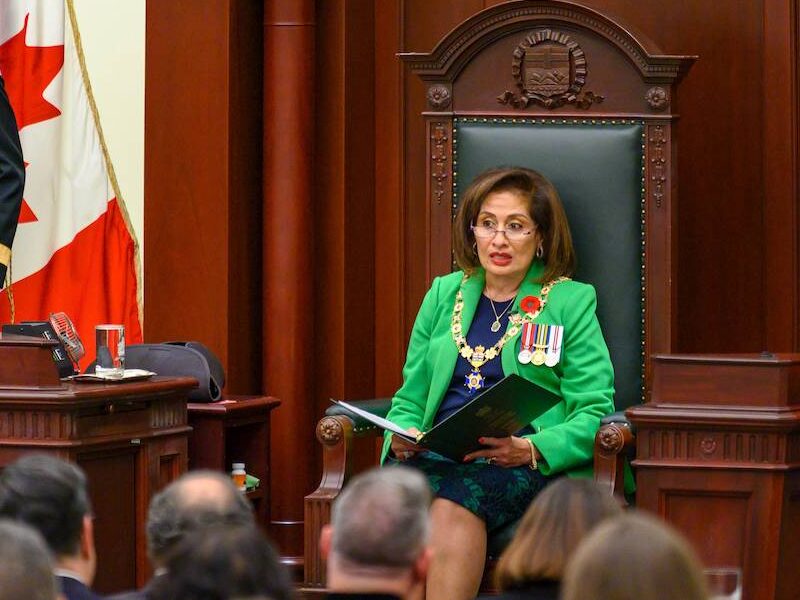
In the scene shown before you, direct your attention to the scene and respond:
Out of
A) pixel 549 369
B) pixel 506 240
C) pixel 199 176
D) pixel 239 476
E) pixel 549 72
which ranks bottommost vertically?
pixel 239 476

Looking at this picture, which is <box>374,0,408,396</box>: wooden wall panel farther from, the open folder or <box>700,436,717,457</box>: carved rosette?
<box>700,436,717,457</box>: carved rosette

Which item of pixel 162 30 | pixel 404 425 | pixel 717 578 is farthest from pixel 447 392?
pixel 717 578

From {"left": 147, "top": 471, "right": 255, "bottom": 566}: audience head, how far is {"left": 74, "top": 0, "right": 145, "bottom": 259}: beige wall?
3.71 meters

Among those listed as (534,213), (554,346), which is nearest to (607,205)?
(534,213)

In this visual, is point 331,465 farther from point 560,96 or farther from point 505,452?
point 560,96

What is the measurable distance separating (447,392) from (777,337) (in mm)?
1358

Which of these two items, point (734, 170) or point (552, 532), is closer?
point (552, 532)

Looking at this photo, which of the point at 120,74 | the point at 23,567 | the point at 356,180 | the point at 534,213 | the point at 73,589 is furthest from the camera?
the point at 120,74

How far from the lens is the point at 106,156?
6.37 m

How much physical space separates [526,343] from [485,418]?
18.0 inches

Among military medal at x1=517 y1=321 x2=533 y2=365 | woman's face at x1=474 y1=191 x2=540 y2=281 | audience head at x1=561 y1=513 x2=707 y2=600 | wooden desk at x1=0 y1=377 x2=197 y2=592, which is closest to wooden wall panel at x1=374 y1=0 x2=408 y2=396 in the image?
woman's face at x1=474 y1=191 x2=540 y2=281

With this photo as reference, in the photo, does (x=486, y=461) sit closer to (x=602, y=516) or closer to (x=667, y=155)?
(x=667, y=155)

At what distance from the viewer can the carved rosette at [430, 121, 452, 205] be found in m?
5.31

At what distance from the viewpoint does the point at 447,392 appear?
4.85 meters
